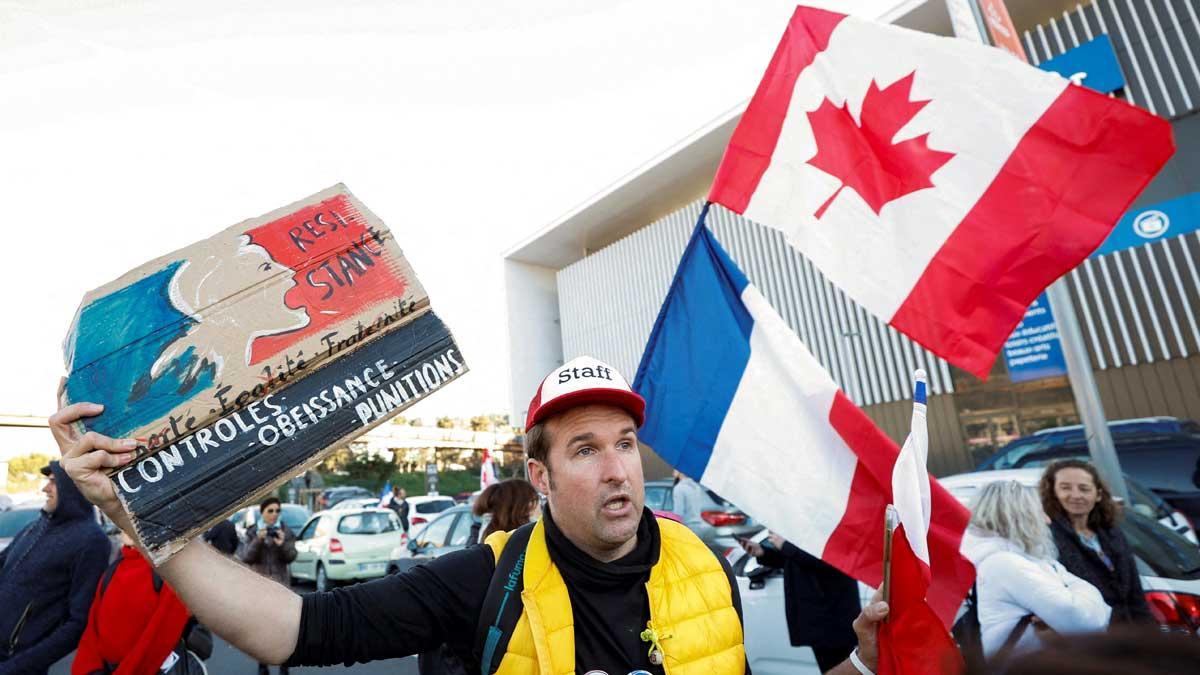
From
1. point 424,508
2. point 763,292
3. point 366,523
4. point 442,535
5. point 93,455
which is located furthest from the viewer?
point 763,292

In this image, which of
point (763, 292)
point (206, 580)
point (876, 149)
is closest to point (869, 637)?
point (206, 580)

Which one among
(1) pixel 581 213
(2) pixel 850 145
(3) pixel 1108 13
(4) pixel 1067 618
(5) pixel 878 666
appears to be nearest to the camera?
(5) pixel 878 666

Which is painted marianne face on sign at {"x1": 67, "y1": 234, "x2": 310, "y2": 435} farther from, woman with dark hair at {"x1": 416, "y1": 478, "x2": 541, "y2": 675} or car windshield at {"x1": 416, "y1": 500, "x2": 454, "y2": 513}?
car windshield at {"x1": 416, "y1": 500, "x2": 454, "y2": 513}

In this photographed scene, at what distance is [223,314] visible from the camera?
52.5 inches

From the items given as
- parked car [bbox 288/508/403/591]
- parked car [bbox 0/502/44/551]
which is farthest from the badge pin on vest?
parked car [bbox 0/502/44/551]

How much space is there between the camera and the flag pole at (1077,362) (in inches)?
167

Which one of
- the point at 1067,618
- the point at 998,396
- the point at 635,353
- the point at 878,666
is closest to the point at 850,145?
the point at 1067,618

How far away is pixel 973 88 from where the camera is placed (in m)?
3.65

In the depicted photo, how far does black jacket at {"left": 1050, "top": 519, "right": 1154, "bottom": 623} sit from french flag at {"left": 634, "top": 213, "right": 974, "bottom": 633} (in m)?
1.06

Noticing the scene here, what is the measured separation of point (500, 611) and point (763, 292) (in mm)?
24022

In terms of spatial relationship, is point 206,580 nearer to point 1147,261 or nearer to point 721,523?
point 721,523

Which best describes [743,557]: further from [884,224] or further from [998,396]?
[998,396]

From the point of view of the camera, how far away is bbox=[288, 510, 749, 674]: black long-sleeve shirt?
59.9 inches

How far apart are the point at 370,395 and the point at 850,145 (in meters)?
3.51
